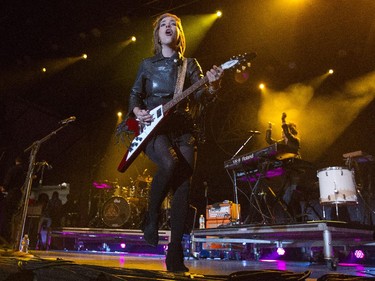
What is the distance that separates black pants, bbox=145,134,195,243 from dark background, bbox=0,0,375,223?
6187 mm

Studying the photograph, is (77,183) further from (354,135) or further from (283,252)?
(354,135)

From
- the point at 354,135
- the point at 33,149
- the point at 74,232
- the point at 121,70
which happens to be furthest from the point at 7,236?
the point at 354,135

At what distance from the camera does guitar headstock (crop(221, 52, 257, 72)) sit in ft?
7.57

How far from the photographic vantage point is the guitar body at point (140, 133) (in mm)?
2223

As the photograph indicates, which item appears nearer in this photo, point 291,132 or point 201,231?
point 201,231

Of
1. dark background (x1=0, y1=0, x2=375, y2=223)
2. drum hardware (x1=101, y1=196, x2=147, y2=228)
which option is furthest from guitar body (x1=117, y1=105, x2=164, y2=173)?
drum hardware (x1=101, y1=196, x2=147, y2=228)

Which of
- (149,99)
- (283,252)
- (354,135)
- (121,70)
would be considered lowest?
(283,252)

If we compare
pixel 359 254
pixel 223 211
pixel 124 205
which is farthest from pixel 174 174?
pixel 124 205

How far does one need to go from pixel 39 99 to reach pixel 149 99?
9.27 meters

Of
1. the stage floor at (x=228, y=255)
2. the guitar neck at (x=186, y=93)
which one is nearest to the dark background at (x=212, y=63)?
the stage floor at (x=228, y=255)

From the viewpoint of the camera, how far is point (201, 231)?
215 inches

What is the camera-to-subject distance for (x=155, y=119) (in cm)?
223

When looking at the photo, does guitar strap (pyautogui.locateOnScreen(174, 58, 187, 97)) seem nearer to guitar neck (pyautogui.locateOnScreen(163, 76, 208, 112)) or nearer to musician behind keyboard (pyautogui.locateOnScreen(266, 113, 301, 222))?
guitar neck (pyautogui.locateOnScreen(163, 76, 208, 112))

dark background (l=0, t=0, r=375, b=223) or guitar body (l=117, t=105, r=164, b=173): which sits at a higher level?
dark background (l=0, t=0, r=375, b=223)
